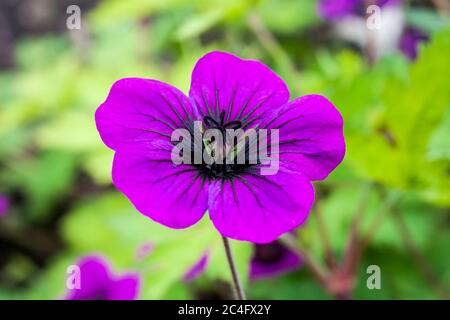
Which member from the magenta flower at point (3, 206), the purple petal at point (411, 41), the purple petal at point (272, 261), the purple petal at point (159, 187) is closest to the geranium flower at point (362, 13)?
the purple petal at point (411, 41)

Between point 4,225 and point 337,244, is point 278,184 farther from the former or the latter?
point 4,225

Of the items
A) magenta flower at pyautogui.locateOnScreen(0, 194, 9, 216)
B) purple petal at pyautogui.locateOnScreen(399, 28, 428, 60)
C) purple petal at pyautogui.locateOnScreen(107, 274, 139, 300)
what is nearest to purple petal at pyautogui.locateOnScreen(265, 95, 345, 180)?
purple petal at pyautogui.locateOnScreen(107, 274, 139, 300)

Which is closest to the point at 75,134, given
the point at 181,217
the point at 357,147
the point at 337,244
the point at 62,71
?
the point at 62,71

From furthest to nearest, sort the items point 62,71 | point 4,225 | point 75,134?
1. point 4,225
2. point 62,71
3. point 75,134

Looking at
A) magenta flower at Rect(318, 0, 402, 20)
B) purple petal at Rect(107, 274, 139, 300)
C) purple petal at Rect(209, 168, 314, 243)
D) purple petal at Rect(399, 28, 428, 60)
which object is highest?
magenta flower at Rect(318, 0, 402, 20)

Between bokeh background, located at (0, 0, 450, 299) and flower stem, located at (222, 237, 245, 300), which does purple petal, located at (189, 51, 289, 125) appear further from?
bokeh background, located at (0, 0, 450, 299)

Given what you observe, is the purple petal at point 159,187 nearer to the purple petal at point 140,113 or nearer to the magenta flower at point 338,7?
the purple petal at point 140,113

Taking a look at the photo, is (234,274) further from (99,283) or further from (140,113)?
(99,283)
